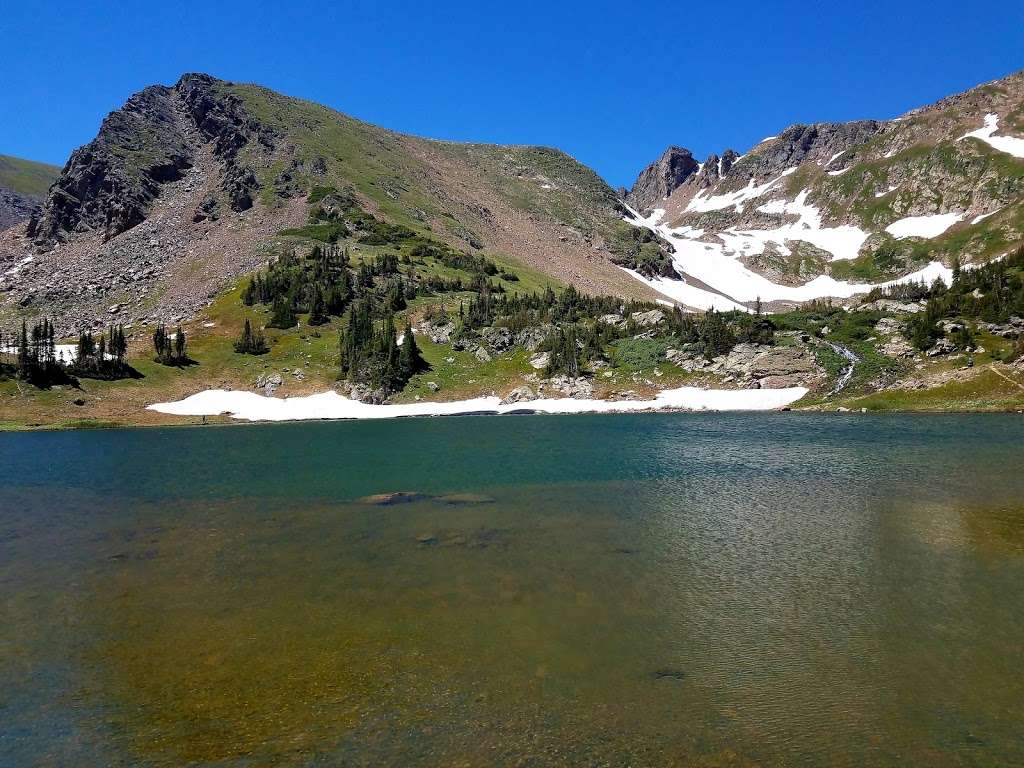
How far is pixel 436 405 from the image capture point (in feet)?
338

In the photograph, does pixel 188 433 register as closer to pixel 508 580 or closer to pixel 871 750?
pixel 508 580

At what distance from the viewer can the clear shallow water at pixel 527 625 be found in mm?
10312

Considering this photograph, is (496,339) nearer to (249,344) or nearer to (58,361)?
(249,344)

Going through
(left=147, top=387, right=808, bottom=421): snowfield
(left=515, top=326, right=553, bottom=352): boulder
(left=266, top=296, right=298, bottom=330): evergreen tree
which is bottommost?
(left=147, top=387, right=808, bottom=421): snowfield

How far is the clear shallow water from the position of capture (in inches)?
406

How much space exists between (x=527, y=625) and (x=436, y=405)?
89.1 metres

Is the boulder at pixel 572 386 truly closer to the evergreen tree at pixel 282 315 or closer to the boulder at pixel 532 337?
the boulder at pixel 532 337

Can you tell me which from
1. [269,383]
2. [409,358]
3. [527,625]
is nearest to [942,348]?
[409,358]

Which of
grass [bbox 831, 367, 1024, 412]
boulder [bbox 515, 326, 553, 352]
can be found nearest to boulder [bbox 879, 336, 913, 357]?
grass [bbox 831, 367, 1024, 412]

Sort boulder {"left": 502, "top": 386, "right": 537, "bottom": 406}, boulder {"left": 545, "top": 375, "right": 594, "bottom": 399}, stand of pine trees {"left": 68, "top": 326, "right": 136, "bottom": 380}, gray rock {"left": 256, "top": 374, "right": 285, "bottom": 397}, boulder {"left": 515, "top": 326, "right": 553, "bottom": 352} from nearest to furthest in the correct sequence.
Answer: stand of pine trees {"left": 68, "top": 326, "right": 136, "bottom": 380}
gray rock {"left": 256, "top": 374, "right": 285, "bottom": 397}
boulder {"left": 502, "top": 386, "right": 537, "bottom": 406}
boulder {"left": 545, "top": 375, "right": 594, "bottom": 399}
boulder {"left": 515, "top": 326, "right": 553, "bottom": 352}

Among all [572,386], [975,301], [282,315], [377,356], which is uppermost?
[975,301]

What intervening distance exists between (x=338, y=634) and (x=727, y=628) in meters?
9.63

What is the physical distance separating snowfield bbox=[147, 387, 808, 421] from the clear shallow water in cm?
5993

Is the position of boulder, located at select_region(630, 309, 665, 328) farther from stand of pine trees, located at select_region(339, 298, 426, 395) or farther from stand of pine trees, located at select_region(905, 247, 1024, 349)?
stand of pine trees, located at select_region(339, 298, 426, 395)
